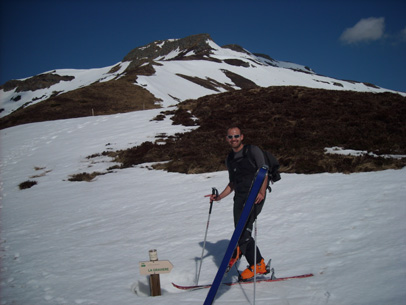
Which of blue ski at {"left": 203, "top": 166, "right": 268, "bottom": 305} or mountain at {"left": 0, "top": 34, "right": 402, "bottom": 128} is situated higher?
mountain at {"left": 0, "top": 34, "right": 402, "bottom": 128}

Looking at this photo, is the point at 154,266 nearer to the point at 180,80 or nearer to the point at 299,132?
the point at 299,132

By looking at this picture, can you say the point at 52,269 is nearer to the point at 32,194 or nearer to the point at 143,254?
the point at 143,254

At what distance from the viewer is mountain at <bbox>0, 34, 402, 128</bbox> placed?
45000 mm

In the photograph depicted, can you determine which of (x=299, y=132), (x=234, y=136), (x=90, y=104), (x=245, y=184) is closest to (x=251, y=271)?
(x=245, y=184)

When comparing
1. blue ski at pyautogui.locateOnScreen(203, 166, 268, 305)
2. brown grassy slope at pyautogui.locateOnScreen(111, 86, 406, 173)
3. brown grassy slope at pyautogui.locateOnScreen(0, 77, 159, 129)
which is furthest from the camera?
brown grassy slope at pyautogui.locateOnScreen(0, 77, 159, 129)

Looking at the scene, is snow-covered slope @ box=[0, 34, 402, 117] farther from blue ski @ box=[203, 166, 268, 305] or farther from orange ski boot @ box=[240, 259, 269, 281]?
blue ski @ box=[203, 166, 268, 305]

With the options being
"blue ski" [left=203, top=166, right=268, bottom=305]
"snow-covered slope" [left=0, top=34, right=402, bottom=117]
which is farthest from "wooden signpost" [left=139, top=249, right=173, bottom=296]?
"snow-covered slope" [left=0, top=34, right=402, bottom=117]

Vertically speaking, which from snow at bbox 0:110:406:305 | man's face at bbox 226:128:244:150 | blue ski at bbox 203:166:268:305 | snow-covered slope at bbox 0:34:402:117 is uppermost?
snow-covered slope at bbox 0:34:402:117

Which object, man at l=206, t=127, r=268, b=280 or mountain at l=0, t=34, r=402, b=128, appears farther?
mountain at l=0, t=34, r=402, b=128

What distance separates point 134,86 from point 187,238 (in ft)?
166

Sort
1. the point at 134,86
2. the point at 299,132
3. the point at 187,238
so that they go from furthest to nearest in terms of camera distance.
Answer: the point at 134,86 < the point at 299,132 < the point at 187,238

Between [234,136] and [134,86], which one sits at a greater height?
[134,86]

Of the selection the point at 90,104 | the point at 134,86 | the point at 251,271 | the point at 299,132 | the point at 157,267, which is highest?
the point at 134,86

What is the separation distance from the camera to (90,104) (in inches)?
1817
